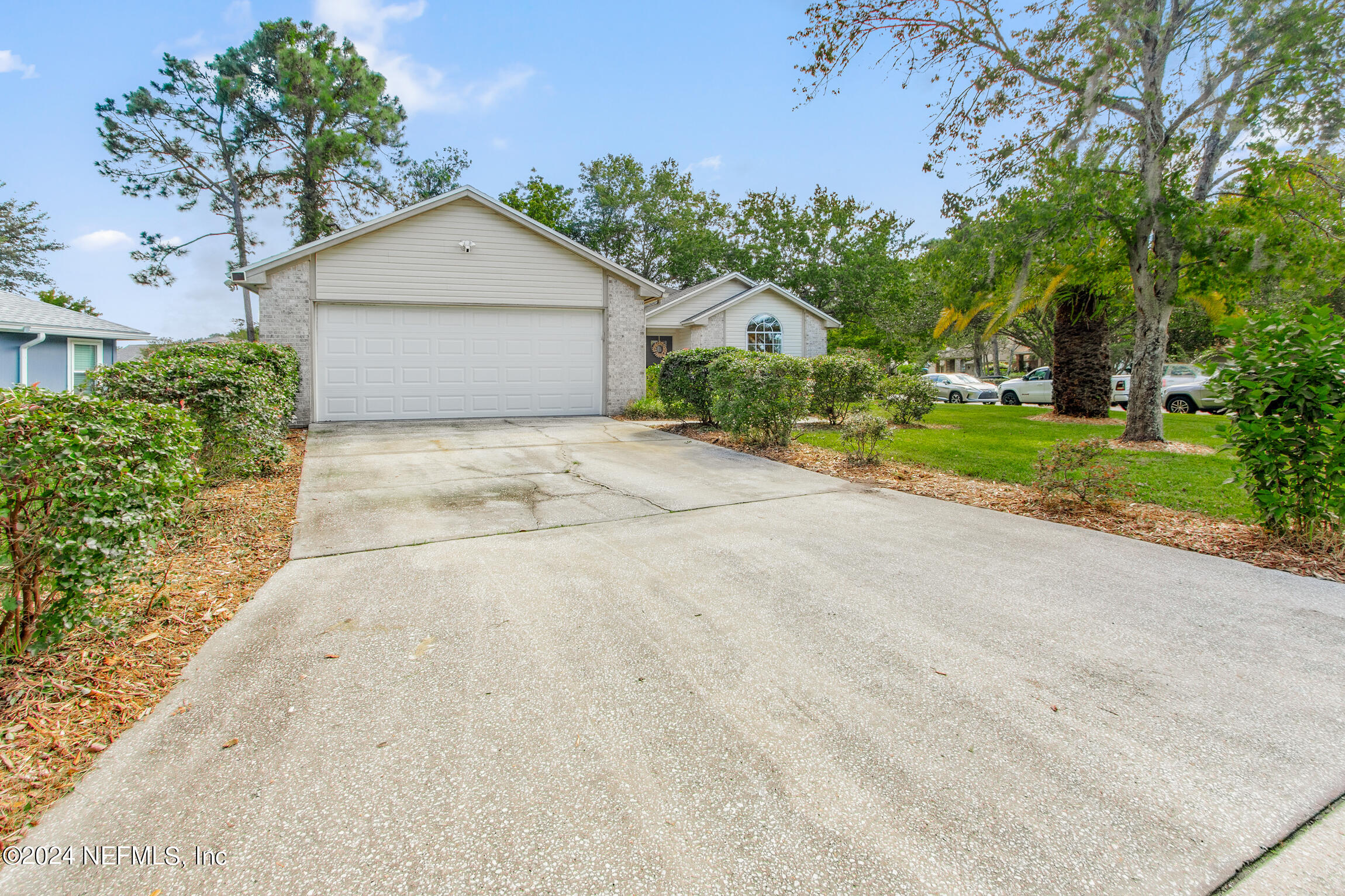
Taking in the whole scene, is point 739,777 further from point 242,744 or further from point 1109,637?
point 1109,637

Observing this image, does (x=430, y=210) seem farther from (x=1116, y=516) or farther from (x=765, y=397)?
(x=1116, y=516)

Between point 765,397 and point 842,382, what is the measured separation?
3398 mm

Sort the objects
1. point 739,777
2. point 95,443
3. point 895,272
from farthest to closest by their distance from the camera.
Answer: point 895,272 → point 95,443 → point 739,777

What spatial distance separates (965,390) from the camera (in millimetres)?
26062

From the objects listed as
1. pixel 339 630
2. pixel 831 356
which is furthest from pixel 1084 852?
pixel 831 356

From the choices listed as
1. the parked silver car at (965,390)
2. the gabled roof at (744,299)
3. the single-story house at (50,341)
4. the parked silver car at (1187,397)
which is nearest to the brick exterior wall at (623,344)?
the gabled roof at (744,299)

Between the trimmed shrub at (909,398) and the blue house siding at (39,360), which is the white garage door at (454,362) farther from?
the trimmed shrub at (909,398)

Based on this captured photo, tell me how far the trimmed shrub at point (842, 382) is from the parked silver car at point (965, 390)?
49.1 feet

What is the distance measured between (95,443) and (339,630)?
133cm

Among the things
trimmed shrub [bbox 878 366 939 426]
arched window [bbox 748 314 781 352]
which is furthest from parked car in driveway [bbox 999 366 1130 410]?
trimmed shrub [bbox 878 366 939 426]

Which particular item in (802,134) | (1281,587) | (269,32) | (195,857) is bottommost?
(195,857)

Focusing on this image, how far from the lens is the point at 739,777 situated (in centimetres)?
207

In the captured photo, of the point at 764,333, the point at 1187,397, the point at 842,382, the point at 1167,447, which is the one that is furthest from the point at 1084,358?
the point at 764,333

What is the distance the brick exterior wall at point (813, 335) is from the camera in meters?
23.0
